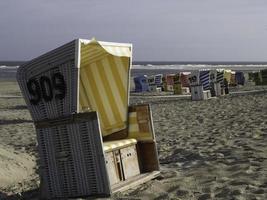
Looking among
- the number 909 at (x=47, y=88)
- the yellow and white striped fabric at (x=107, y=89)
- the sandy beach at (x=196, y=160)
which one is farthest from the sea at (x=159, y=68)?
the number 909 at (x=47, y=88)

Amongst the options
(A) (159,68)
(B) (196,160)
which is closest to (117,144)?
(B) (196,160)

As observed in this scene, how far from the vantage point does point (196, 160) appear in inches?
321

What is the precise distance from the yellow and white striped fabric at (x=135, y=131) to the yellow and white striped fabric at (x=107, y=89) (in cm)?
10

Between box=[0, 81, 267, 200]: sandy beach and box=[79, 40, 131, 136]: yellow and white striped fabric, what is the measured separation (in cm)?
102

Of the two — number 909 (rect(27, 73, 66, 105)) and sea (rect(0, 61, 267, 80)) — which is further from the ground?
sea (rect(0, 61, 267, 80))

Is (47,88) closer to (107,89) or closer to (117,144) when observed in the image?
(117,144)

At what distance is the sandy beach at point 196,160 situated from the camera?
20.1 feet

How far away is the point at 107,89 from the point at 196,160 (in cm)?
173

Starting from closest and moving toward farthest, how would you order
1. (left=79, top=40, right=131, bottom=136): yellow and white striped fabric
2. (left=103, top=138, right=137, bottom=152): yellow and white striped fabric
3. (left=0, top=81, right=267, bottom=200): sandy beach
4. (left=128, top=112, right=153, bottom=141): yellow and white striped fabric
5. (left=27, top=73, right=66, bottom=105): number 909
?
(left=0, top=81, right=267, bottom=200): sandy beach → (left=27, top=73, right=66, bottom=105): number 909 → (left=103, top=138, right=137, bottom=152): yellow and white striped fabric → (left=128, top=112, right=153, bottom=141): yellow and white striped fabric → (left=79, top=40, right=131, bottom=136): yellow and white striped fabric

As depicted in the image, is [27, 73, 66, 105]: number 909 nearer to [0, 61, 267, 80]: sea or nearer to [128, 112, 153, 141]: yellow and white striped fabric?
[128, 112, 153, 141]: yellow and white striped fabric

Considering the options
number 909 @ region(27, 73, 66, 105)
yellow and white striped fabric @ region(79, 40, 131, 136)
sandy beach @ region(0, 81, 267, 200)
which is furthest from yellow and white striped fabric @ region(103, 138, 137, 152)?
number 909 @ region(27, 73, 66, 105)

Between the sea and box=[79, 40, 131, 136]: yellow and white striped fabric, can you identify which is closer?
box=[79, 40, 131, 136]: yellow and white striped fabric

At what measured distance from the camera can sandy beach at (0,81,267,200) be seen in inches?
241

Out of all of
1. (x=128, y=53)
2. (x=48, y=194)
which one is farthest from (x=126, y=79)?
(x=48, y=194)
